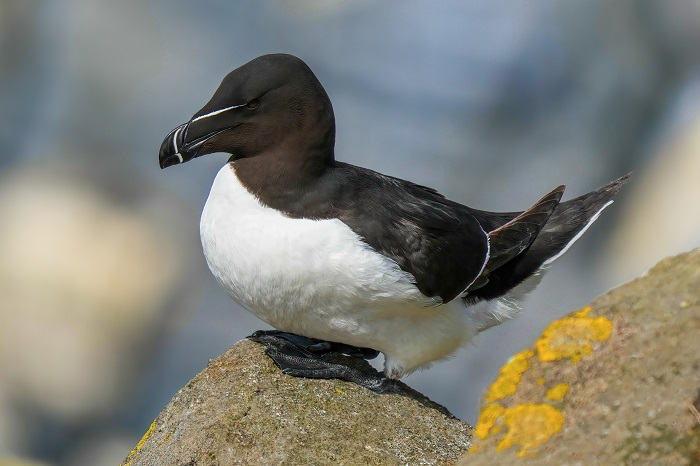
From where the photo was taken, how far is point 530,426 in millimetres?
2762

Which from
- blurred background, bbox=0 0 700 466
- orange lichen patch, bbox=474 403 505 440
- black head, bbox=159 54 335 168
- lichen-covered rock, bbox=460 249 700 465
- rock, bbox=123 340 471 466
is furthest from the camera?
blurred background, bbox=0 0 700 466

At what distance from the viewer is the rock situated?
11.6ft

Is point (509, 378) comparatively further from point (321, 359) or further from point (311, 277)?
point (321, 359)

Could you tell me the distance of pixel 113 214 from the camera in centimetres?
829

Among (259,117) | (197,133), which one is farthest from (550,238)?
(197,133)

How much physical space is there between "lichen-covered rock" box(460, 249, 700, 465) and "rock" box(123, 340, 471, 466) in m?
0.79

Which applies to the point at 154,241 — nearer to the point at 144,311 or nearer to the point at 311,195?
the point at 144,311

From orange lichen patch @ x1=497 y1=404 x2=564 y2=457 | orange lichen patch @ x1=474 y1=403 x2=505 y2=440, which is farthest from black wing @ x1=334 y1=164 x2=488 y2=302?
orange lichen patch @ x1=497 y1=404 x2=564 y2=457

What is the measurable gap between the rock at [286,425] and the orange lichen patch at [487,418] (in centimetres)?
73

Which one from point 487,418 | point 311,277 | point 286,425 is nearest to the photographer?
point 487,418

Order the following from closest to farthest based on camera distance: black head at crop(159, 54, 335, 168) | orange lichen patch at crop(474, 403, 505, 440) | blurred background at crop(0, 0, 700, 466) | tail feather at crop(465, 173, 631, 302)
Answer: orange lichen patch at crop(474, 403, 505, 440) < black head at crop(159, 54, 335, 168) < tail feather at crop(465, 173, 631, 302) < blurred background at crop(0, 0, 700, 466)

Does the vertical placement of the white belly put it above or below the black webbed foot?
above

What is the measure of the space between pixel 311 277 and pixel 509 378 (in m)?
1.26

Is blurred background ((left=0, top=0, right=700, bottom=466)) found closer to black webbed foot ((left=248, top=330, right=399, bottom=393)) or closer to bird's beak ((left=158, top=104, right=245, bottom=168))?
black webbed foot ((left=248, top=330, right=399, bottom=393))
